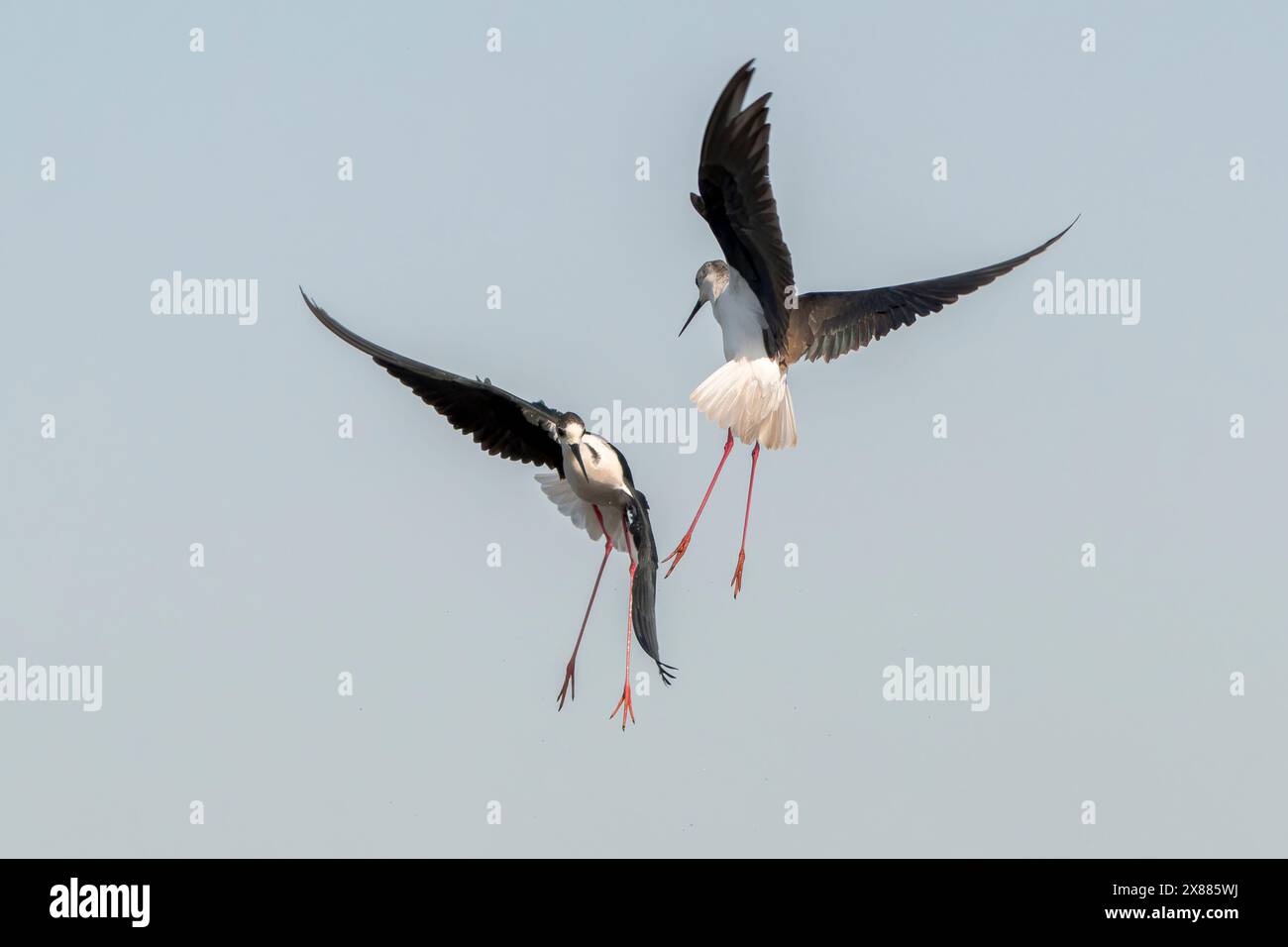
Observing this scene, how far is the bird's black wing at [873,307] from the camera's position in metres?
16.8

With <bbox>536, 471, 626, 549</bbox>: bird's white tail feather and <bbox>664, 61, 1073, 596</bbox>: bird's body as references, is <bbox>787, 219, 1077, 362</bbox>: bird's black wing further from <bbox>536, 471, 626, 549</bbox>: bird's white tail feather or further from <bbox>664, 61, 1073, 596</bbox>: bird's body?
<bbox>536, 471, 626, 549</bbox>: bird's white tail feather

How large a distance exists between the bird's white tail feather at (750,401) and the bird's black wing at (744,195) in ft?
1.64

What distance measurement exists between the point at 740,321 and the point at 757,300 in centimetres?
20

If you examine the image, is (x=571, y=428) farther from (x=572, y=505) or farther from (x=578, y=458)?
(x=572, y=505)

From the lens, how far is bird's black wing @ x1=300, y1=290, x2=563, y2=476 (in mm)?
14812

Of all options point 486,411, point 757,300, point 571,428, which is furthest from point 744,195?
point 486,411

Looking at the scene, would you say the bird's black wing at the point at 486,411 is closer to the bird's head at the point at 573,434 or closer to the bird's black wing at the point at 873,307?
the bird's head at the point at 573,434

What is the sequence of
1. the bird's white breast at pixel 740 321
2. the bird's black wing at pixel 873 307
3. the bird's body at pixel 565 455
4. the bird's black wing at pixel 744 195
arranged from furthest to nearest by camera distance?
the bird's black wing at pixel 873 307, the bird's white breast at pixel 740 321, the bird's body at pixel 565 455, the bird's black wing at pixel 744 195

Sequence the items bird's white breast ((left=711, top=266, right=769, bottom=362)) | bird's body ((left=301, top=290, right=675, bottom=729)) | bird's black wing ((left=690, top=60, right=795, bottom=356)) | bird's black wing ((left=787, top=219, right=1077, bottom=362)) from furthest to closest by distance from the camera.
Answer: bird's black wing ((left=787, top=219, right=1077, bottom=362))
bird's white breast ((left=711, top=266, right=769, bottom=362))
bird's body ((left=301, top=290, right=675, bottom=729))
bird's black wing ((left=690, top=60, right=795, bottom=356))

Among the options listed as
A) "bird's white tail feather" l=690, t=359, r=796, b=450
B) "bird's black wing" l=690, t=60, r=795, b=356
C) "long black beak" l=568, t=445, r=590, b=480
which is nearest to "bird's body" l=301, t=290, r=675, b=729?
"long black beak" l=568, t=445, r=590, b=480

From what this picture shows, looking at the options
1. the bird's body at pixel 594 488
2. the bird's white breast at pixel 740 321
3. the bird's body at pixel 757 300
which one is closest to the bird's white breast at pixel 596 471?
the bird's body at pixel 594 488

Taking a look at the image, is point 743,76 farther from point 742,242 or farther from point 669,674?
point 669,674

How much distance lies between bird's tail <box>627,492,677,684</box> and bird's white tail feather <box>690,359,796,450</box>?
910mm
